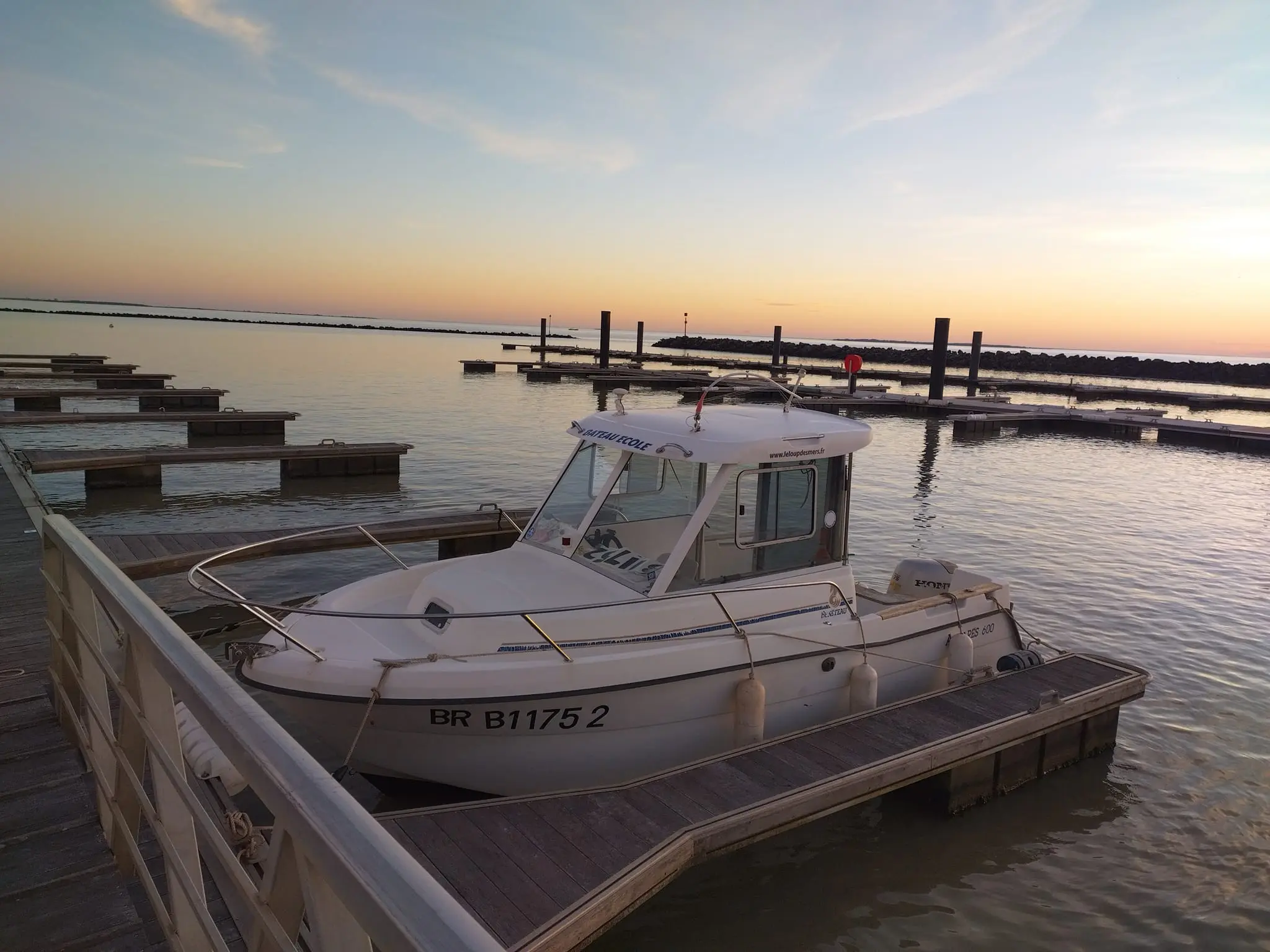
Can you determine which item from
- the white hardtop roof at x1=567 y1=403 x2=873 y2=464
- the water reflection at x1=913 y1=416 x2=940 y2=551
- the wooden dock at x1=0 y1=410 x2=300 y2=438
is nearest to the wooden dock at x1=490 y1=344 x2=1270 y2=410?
the water reflection at x1=913 y1=416 x2=940 y2=551

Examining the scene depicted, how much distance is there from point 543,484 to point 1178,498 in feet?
51.9

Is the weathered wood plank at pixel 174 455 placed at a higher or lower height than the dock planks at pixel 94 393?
lower

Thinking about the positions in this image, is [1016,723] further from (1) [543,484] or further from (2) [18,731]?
(1) [543,484]

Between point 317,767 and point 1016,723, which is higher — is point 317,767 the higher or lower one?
the higher one

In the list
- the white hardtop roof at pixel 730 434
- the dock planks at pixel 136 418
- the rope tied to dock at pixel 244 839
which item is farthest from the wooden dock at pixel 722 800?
the dock planks at pixel 136 418

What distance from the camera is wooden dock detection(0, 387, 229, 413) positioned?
27508mm

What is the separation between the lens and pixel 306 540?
1142 centimetres

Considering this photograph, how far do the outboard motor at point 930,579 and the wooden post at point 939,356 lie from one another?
3297cm

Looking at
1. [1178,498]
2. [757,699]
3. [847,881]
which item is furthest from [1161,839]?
[1178,498]

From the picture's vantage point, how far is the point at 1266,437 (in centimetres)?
3116

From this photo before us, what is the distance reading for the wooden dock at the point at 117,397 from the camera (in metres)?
27.5

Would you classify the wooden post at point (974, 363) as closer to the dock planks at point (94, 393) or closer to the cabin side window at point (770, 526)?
the dock planks at point (94, 393)

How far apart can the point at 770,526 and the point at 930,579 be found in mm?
3086

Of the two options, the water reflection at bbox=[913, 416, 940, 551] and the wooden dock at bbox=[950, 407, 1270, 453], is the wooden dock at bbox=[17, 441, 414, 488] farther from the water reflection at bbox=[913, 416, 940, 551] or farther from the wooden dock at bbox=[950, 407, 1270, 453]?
the wooden dock at bbox=[950, 407, 1270, 453]
